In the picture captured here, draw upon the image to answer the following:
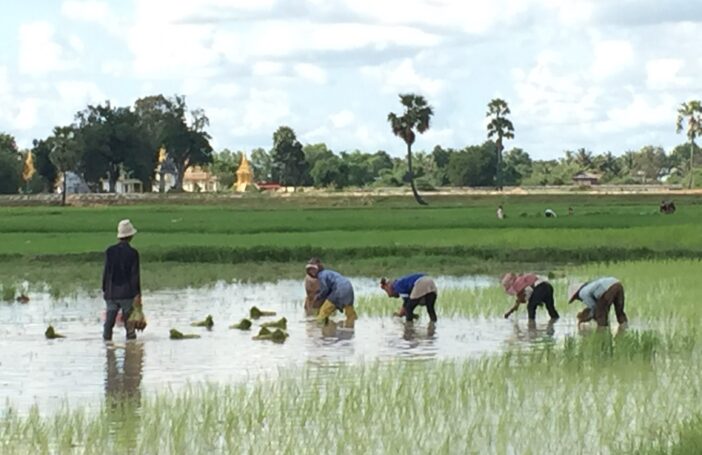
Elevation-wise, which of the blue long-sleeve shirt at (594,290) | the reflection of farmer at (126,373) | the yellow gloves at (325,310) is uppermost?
the blue long-sleeve shirt at (594,290)

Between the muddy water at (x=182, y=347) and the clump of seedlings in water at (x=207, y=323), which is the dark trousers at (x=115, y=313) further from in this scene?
the clump of seedlings in water at (x=207, y=323)

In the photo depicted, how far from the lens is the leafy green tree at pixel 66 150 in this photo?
88875mm

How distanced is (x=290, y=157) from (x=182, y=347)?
110086mm

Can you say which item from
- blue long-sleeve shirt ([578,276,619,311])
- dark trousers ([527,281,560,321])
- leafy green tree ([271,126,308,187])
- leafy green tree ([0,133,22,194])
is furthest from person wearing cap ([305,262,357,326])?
leafy green tree ([271,126,308,187])

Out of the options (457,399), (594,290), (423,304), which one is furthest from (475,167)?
(457,399)

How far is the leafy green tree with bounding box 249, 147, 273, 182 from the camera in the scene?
158562 millimetres

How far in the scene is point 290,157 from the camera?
406 ft

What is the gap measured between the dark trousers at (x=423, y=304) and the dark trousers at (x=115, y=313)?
350 cm

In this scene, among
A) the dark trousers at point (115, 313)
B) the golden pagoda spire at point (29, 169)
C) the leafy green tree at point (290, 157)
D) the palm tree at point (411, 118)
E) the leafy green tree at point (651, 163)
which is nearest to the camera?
the dark trousers at point (115, 313)

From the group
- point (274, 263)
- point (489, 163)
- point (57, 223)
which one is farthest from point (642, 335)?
point (489, 163)

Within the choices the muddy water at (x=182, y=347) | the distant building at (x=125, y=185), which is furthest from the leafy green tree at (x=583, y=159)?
the muddy water at (x=182, y=347)

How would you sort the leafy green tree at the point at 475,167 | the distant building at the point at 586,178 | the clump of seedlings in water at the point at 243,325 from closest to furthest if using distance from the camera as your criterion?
the clump of seedlings in water at the point at 243,325, the leafy green tree at the point at 475,167, the distant building at the point at 586,178

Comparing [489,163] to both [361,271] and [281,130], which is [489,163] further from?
[361,271]

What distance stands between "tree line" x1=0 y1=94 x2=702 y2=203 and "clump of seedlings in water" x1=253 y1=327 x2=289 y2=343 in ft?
197
